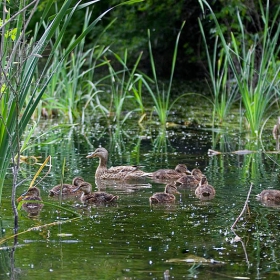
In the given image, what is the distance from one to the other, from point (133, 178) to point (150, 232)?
8.87 feet

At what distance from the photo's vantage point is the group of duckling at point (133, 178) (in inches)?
306

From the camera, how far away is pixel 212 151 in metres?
11.1

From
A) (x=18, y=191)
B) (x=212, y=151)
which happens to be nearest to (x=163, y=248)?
(x=18, y=191)

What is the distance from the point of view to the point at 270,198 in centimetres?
780

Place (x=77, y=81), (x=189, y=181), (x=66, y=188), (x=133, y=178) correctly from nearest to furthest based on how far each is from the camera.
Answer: (x=66, y=188) < (x=189, y=181) < (x=133, y=178) < (x=77, y=81)

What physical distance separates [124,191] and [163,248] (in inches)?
111

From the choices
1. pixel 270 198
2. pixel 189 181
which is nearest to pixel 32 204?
pixel 189 181

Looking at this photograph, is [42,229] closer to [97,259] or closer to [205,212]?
[97,259]

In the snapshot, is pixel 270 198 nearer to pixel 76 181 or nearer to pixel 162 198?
pixel 162 198

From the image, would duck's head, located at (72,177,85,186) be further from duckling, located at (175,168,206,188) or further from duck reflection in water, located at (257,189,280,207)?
duck reflection in water, located at (257,189,280,207)

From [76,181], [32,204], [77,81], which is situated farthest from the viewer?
[77,81]

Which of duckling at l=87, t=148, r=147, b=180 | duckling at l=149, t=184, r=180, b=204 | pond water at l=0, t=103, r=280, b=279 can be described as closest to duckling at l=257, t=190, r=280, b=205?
pond water at l=0, t=103, r=280, b=279

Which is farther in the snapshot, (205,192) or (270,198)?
(205,192)

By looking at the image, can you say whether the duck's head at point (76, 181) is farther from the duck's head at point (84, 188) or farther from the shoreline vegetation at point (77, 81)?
the shoreline vegetation at point (77, 81)
